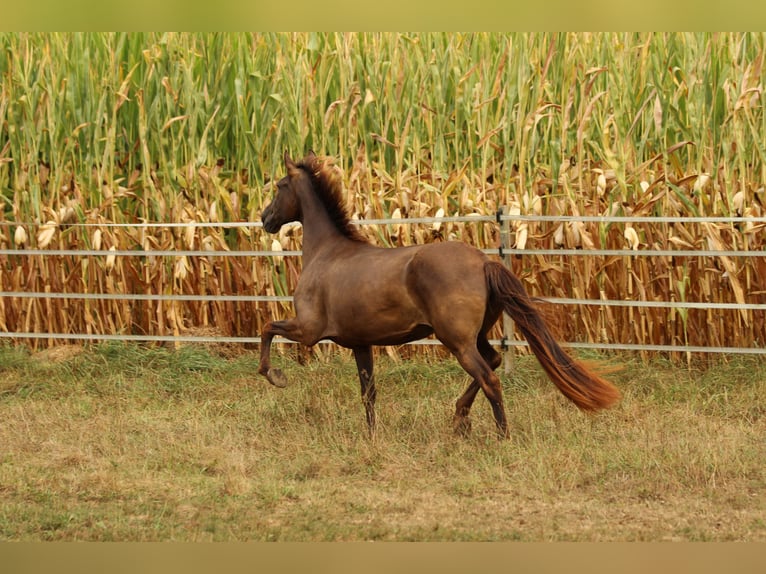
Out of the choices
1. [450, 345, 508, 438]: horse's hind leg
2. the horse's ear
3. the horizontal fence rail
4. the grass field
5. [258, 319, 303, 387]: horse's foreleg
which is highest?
the horse's ear

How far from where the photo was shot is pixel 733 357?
28.5 feet

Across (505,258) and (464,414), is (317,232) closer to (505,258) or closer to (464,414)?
(464,414)

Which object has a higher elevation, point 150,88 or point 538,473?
point 150,88

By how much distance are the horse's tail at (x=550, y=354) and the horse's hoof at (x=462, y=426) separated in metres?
0.65

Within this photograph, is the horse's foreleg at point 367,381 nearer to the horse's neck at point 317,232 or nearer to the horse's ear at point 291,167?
the horse's neck at point 317,232

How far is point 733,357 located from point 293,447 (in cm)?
384

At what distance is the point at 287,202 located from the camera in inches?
297

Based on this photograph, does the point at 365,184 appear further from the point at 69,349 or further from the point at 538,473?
the point at 538,473

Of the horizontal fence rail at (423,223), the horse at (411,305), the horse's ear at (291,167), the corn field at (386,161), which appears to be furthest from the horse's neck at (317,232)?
the corn field at (386,161)

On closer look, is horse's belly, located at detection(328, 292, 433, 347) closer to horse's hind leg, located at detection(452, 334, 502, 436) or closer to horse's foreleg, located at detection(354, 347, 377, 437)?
horse's foreleg, located at detection(354, 347, 377, 437)

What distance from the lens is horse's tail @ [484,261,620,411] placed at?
649cm

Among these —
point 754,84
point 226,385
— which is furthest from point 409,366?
A: point 754,84

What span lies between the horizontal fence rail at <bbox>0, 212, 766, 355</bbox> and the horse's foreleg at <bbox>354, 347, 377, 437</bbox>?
1.50 meters

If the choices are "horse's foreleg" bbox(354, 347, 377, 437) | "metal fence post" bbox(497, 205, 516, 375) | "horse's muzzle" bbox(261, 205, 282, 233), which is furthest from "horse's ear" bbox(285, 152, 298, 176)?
"metal fence post" bbox(497, 205, 516, 375)
